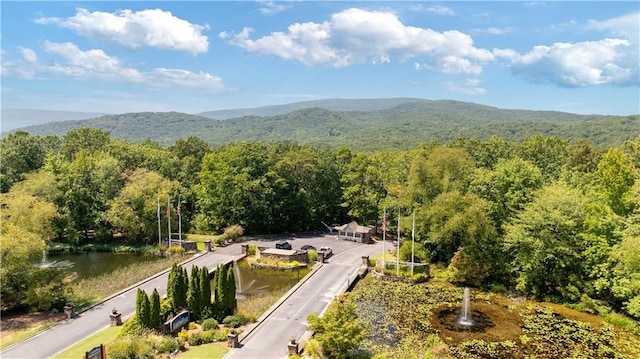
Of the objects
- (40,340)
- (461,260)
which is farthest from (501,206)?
(40,340)

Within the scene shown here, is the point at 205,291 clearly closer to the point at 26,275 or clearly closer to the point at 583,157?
the point at 26,275

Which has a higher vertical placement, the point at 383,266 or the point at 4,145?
the point at 4,145

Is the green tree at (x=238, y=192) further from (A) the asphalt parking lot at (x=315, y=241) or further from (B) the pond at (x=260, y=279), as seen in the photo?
(B) the pond at (x=260, y=279)

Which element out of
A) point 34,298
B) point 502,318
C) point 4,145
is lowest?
point 502,318

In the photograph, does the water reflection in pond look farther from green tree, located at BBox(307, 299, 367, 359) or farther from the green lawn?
green tree, located at BBox(307, 299, 367, 359)

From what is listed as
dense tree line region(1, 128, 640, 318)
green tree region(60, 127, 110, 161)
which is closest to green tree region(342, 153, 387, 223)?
dense tree line region(1, 128, 640, 318)

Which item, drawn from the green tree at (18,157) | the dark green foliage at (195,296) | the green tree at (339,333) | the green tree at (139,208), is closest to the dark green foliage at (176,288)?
the dark green foliage at (195,296)

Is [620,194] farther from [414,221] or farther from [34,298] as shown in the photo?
[34,298]

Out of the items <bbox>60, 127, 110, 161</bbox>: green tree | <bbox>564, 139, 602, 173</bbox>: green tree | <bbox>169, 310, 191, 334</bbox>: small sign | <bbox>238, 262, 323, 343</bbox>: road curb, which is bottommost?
<bbox>238, 262, 323, 343</bbox>: road curb
